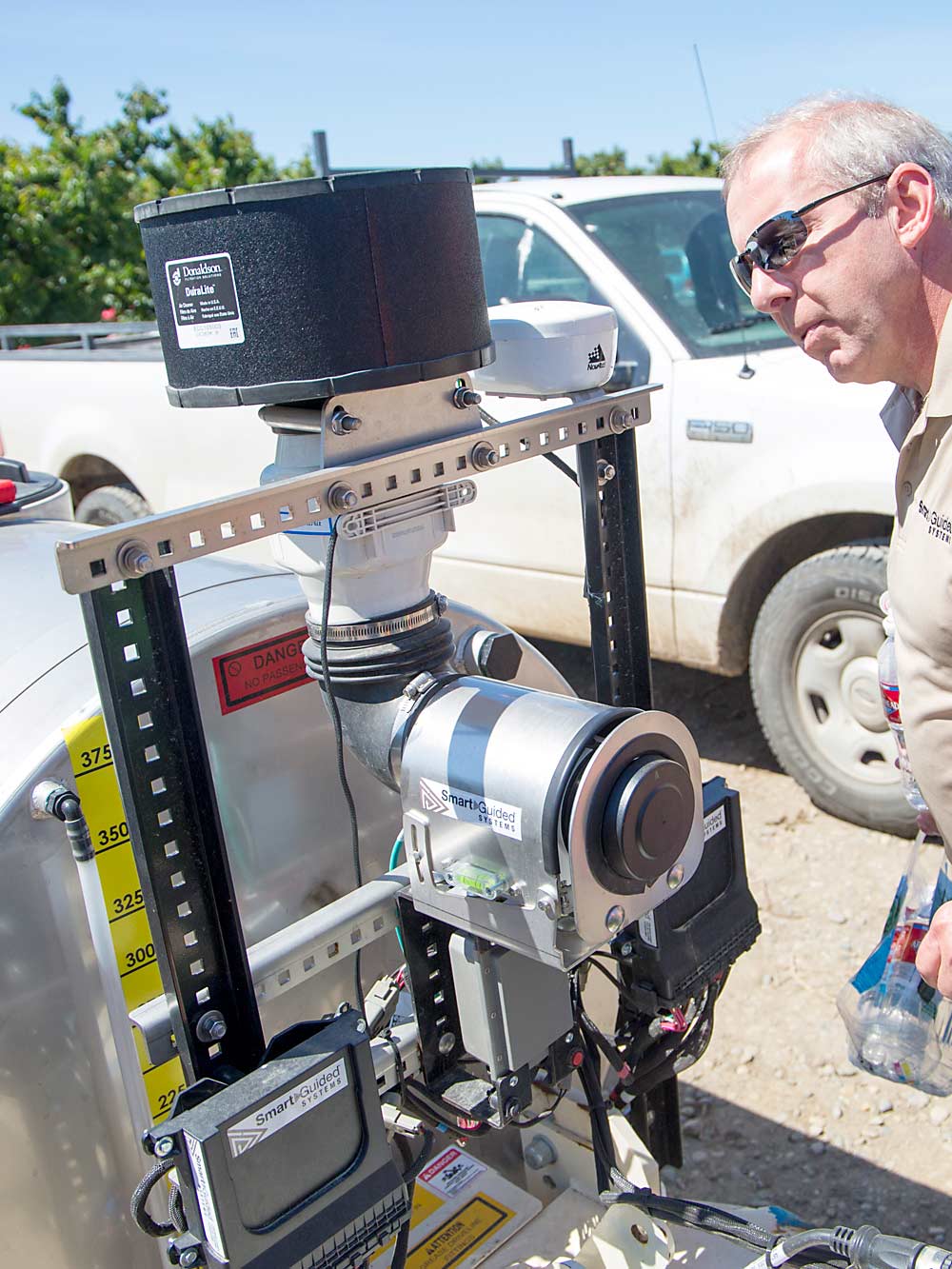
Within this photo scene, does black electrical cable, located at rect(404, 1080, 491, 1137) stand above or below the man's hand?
below

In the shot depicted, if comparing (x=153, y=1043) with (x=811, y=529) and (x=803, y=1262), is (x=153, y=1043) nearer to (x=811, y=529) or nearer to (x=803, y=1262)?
(x=803, y=1262)

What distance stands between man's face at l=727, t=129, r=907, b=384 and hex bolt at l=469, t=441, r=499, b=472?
→ 0.54m

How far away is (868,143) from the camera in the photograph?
1692 millimetres

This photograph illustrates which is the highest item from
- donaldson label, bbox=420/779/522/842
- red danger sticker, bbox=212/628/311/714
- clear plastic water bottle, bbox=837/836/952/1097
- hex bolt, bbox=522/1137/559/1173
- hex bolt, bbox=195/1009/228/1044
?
red danger sticker, bbox=212/628/311/714

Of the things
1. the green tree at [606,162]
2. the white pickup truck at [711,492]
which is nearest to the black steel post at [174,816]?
the white pickup truck at [711,492]

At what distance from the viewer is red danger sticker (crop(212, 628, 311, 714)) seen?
1.85 metres

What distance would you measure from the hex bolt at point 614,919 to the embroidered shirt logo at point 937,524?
2.19 ft

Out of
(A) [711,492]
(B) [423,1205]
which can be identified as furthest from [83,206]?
(B) [423,1205]

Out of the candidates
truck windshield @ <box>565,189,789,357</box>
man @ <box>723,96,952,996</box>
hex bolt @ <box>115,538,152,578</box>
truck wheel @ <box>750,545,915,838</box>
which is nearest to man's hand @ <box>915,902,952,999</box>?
man @ <box>723,96,952,996</box>

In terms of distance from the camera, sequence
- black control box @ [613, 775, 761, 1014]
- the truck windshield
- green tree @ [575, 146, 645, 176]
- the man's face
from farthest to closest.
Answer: green tree @ [575, 146, 645, 176], the truck windshield, black control box @ [613, 775, 761, 1014], the man's face

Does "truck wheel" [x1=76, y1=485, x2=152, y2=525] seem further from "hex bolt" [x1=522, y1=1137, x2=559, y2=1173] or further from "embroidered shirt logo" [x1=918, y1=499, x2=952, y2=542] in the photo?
"embroidered shirt logo" [x1=918, y1=499, x2=952, y2=542]

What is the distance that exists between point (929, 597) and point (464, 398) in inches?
27.0

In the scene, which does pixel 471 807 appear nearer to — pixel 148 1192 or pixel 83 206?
pixel 148 1192

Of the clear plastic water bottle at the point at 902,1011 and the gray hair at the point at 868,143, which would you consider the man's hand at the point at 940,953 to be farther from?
the gray hair at the point at 868,143
